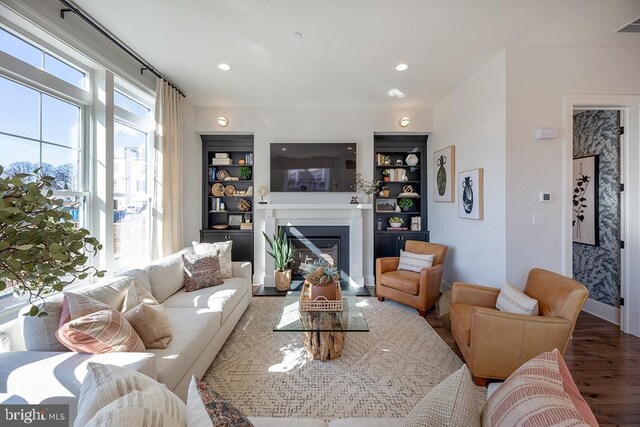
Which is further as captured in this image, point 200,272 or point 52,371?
point 200,272

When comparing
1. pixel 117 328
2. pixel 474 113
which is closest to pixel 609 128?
pixel 474 113

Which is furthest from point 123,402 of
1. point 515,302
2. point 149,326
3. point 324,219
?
point 324,219

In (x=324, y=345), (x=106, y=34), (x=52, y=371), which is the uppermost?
(x=106, y=34)

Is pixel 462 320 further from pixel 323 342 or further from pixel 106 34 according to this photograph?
pixel 106 34

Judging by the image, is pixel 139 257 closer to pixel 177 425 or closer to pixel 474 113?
pixel 177 425

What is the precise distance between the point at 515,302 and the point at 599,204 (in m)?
2.17

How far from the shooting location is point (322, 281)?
2.46 metres

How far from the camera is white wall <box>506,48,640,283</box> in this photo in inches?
106

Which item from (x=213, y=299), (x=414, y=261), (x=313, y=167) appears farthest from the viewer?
(x=313, y=167)

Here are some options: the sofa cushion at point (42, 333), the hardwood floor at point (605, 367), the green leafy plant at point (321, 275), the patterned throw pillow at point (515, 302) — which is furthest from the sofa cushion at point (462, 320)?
the sofa cushion at point (42, 333)

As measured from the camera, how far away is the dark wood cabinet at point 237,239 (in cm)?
441

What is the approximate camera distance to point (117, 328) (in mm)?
1510

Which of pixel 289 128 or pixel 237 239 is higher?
pixel 289 128

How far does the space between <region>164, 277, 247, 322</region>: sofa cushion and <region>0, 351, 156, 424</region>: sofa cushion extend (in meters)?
1.00
